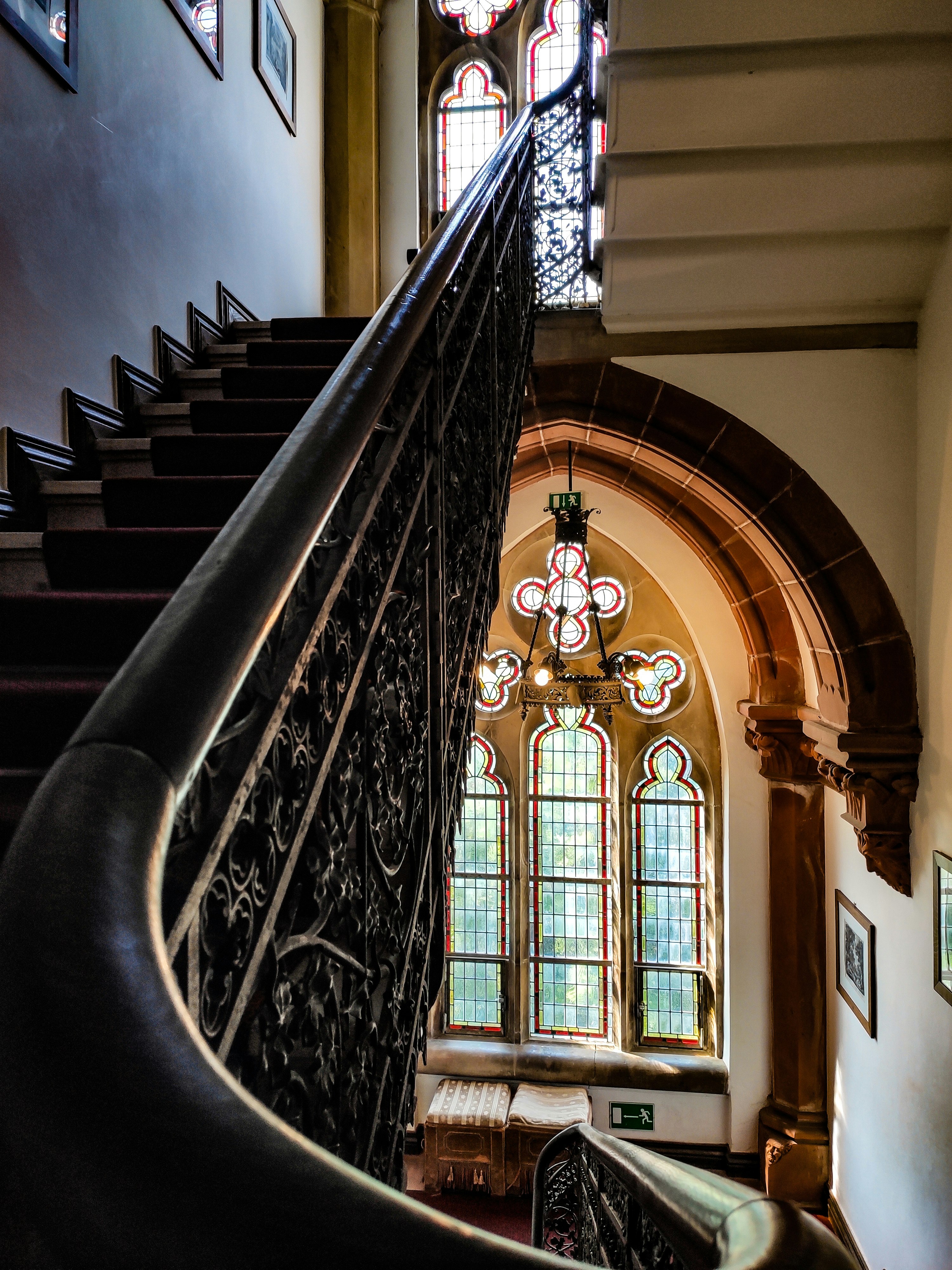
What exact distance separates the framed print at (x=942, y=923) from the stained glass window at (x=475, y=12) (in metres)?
5.89

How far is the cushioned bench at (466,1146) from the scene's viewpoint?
20.9ft

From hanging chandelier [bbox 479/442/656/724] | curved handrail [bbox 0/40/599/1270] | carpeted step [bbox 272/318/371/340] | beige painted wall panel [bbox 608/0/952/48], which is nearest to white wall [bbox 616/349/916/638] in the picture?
hanging chandelier [bbox 479/442/656/724]

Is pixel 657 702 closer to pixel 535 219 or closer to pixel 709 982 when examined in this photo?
pixel 709 982

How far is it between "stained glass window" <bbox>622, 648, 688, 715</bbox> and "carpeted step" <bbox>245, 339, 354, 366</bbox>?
450 cm

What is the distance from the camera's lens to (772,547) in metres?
4.54

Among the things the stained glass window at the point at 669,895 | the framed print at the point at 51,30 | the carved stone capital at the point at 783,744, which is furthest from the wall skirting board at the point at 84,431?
the stained glass window at the point at 669,895

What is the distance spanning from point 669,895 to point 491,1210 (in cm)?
274

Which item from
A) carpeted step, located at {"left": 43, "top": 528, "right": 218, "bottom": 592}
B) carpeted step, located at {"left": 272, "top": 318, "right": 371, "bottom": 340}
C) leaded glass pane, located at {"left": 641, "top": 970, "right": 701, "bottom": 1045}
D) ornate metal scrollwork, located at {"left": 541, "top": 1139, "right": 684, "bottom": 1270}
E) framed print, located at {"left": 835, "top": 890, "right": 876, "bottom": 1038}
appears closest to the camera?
ornate metal scrollwork, located at {"left": 541, "top": 1139, "right": 684, "bottom": 1270}

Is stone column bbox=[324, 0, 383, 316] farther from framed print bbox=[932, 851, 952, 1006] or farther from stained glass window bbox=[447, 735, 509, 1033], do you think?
framed print bbox=[932, 851, 952, 1006]

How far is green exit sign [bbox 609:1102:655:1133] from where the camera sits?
678 centimetres

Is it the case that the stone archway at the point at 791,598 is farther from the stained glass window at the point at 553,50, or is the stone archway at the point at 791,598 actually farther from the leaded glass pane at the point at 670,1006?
the stained glass window at the point at 553,50

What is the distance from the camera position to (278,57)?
4.83m

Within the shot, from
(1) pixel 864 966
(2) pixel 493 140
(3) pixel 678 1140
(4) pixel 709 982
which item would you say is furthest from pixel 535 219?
(3) pixel 678 1140

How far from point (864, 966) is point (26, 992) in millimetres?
5465
